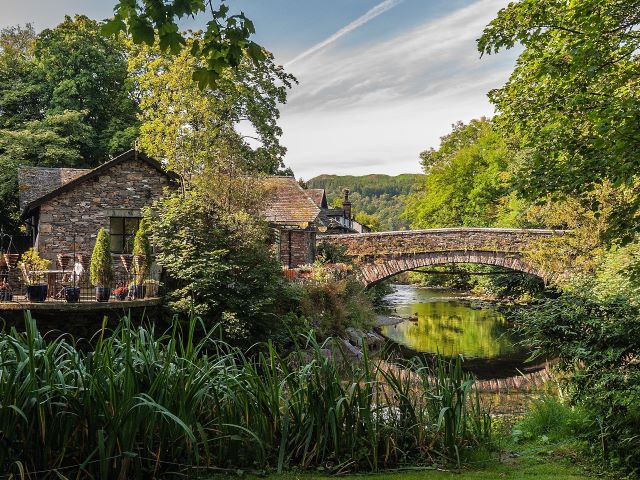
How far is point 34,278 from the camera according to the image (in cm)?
1177

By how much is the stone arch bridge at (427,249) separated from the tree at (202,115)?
19.6 ft

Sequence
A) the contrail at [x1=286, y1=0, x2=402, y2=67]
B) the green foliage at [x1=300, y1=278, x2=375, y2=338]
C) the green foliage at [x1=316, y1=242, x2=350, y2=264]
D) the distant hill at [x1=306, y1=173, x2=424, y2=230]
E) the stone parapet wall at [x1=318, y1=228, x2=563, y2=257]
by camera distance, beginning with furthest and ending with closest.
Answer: the distant hill at [x1=306, y1=173, x2=424, y2=230], the green foliage at [x1=316, y1=242, x2=350, y2=264], the stone parapet wall at [x1=318, y1=228, x2=563, y2=257], the green foliage at [x1=300, y1=278, x2=375, y2=338], the contrail at [x1=286, y1=0, x2=402, y2=67]

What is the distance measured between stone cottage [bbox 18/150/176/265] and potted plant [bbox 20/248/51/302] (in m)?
2.32

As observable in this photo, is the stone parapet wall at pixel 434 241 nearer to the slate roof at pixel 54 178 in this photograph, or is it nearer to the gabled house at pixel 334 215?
the slate roof at pixel 54 178

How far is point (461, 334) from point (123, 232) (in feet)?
39.5

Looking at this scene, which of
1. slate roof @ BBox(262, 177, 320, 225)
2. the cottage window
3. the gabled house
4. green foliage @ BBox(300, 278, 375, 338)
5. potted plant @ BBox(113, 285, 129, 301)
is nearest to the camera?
potted plant @ BBox(113, 285, 129, 301)

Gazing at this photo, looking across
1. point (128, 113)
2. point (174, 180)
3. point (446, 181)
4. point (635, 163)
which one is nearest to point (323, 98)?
point (174, 180)

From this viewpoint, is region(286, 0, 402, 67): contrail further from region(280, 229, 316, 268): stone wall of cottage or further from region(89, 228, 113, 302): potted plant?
region(280, 229, 316, 268): stone wall of cottage

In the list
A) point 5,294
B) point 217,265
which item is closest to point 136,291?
point 217,265

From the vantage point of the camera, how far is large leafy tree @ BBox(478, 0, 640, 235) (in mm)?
5386

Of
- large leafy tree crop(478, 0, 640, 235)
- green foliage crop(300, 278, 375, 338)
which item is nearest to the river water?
green foliage crop(300, 278, 375, 338)

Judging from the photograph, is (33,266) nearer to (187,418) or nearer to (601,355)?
(187,418)

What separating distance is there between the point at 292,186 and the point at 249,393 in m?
18.1

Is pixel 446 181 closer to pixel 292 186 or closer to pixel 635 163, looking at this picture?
pixel 292 186
